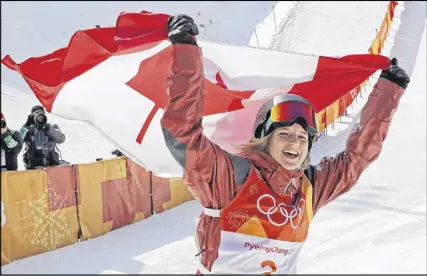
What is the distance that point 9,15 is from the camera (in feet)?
85.8

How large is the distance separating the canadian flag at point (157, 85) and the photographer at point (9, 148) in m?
3.53

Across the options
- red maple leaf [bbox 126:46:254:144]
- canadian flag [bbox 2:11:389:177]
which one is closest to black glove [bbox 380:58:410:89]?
canadian flag [bbox 2:11:389:177]

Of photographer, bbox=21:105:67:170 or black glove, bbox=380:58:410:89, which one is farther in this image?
photographer, bbox=21:105:67:170

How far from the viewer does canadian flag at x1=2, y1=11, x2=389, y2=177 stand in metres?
4.25

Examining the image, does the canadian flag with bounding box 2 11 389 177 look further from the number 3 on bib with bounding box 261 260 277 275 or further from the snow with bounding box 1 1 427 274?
the number 3 on bib with bounding box 261 260 277 275

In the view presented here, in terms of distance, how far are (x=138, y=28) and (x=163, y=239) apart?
5387 millimetres

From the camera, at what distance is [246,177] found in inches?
112

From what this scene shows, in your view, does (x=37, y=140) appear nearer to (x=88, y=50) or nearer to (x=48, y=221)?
(x=48, y=221)

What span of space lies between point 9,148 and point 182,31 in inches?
233

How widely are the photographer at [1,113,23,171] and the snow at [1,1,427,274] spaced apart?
53.5 inches

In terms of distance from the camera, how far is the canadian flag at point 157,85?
14.0ft

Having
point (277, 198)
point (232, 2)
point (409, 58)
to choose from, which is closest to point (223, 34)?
point (232, 2)

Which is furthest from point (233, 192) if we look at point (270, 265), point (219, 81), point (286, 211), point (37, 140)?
point (37, 140)

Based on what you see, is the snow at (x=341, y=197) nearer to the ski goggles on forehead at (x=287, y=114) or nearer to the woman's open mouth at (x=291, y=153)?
the woman's open mouth at (x=291, y=153)
